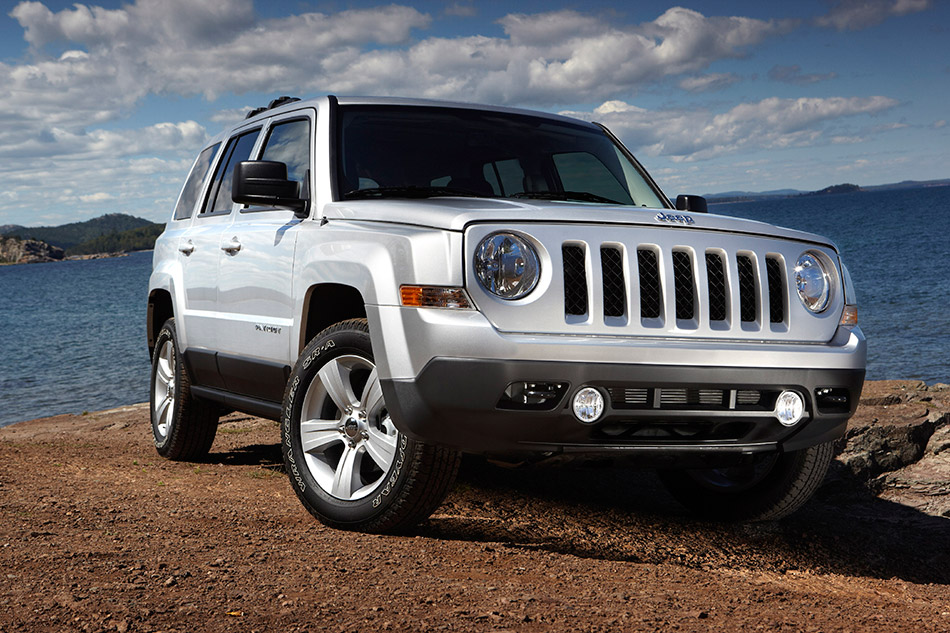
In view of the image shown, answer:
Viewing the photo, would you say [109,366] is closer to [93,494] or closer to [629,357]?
[93,494]

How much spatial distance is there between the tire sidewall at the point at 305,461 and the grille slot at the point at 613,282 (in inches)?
37.8

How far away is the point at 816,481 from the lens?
453 cm

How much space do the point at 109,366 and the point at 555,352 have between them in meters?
25.0

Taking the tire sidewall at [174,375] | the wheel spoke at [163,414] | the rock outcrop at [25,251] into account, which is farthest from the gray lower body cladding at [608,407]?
the rock outcrop at [25,251]

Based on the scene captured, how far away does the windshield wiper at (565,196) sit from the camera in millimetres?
4703

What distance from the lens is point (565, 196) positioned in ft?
15.7

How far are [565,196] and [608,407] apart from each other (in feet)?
5.34

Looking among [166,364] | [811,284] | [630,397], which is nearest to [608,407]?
[630,397]

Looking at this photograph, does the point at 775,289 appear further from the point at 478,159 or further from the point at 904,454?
the point at 904,454

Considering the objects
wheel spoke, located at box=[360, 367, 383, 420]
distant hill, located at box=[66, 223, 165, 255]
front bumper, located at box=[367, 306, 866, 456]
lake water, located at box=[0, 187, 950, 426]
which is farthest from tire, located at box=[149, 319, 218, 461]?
distant hill, located at box=[66, 223, 165, 255]

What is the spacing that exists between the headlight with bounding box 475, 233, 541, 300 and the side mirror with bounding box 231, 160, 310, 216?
4.66 ft

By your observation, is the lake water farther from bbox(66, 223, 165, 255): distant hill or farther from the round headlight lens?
bbox(66, 223, 165, 255): distant hill

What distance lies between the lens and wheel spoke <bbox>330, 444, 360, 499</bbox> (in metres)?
4.05

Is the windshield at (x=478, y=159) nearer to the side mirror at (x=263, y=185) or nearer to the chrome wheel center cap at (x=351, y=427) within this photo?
the side mirror at (x=263, y=185)
